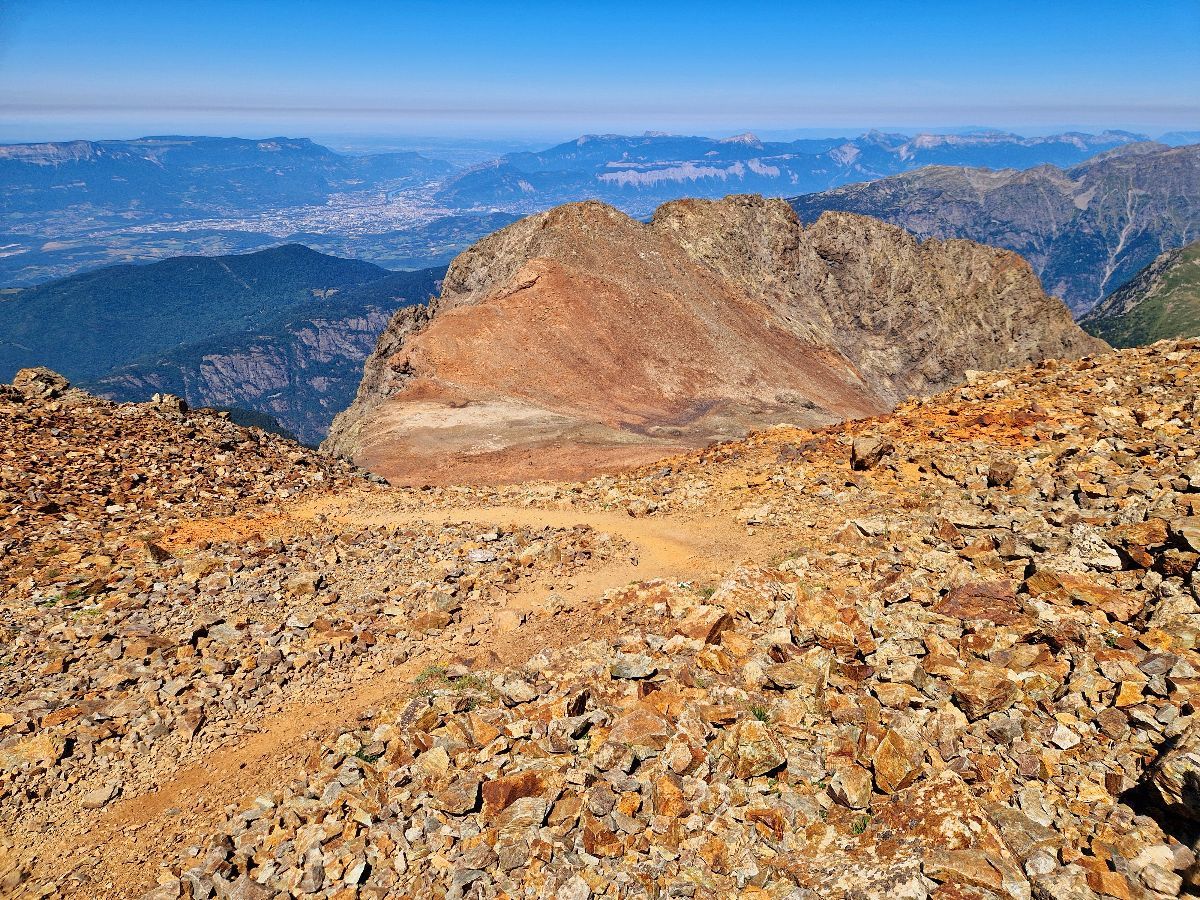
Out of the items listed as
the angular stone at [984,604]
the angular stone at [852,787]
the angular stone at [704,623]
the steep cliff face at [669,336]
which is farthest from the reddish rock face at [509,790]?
the steep cliff face at [669,336]

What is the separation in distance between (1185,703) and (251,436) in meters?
28.8

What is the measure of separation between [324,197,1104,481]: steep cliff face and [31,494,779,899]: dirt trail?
14387mm

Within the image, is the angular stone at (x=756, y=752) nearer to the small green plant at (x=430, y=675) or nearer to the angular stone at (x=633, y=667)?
the angular stone at (x=633, y=667)

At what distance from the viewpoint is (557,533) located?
2038cm

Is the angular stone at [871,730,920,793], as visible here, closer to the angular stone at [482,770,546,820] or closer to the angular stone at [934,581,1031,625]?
the angular stone at [934,581,1031,625]

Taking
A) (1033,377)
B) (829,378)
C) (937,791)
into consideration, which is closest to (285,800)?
(937,791)

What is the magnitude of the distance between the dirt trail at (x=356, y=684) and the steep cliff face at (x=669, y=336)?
14387 millimetres

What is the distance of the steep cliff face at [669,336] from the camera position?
44.0 m

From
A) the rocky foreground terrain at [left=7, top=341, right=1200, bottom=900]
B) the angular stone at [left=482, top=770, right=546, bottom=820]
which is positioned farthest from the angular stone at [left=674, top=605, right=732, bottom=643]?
the angular stone at [left=482, top=770, right=546, bottom=820]

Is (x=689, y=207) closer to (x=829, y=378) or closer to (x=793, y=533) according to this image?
(x=829, y=378)

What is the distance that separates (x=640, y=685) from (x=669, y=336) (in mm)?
50556

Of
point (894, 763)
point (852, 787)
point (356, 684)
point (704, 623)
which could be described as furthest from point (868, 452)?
point (356, 684)

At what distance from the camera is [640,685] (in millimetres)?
11281

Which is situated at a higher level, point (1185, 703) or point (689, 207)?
point (689, 207)
